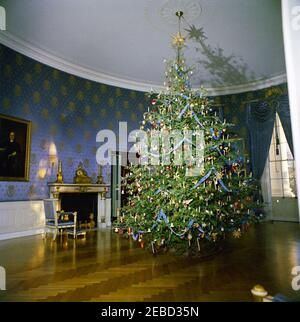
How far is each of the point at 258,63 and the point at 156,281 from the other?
573 cm

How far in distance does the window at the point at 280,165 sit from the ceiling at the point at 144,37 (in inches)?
59.5

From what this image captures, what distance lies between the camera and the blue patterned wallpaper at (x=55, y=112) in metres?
5.12

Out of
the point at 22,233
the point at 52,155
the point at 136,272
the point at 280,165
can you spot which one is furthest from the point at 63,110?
the point at 280,165

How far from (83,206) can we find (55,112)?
239 centimetres

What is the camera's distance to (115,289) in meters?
2.37

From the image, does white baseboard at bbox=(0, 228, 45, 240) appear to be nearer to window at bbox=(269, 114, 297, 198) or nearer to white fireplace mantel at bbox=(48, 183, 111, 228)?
white fireplace mantel at bbox=(48, 183, 111, 228)

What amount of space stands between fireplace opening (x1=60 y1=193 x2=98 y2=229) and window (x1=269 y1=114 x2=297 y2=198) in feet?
16.3

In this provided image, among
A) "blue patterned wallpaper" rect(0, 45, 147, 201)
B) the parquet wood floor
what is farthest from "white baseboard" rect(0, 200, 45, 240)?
the parquet wood floor

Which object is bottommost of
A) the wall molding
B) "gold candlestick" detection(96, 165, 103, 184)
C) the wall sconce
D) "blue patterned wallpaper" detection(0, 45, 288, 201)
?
"gold candlestick" detection(96, 165, 103, 184)

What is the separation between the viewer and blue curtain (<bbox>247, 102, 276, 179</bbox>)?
6699 millimetres

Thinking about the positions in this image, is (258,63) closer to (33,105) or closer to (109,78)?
(109,78)

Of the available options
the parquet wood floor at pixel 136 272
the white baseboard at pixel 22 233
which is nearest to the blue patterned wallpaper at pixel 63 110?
the white baseboard at pixel 22 233

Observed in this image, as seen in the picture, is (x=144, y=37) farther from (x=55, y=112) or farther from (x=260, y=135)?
(x=260, y=135)
